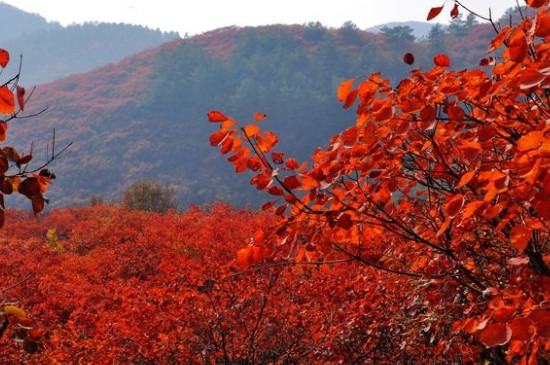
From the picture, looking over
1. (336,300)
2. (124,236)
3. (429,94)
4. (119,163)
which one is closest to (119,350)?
(336,300)

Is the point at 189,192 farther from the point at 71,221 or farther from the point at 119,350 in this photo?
the point at 119,350

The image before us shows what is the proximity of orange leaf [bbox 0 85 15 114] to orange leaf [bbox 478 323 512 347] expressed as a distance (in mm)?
1545

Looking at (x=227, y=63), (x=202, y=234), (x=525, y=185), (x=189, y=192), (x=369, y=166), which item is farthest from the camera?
(x=227, y=63)

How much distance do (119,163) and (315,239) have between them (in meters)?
49.2

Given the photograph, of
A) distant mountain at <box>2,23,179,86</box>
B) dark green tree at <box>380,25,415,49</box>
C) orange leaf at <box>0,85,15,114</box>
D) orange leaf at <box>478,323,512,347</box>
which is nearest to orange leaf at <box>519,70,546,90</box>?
orange leaf at <box>478,323,512,347</box>

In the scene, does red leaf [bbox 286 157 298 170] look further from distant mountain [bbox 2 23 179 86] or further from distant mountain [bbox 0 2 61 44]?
distant mountain [bbox 0 2 61 44]

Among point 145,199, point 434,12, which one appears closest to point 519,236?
point 434,12

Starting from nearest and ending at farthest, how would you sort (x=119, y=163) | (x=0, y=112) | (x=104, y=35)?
(x=0, y=112)
(x=119, y=163)
(x=104, y=35)

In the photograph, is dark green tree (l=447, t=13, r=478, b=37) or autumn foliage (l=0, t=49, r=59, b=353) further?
dark green tree (l=447, t=13, r=478, b=37)

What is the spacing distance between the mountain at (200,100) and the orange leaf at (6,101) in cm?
→ 4425

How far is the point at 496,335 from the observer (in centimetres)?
169

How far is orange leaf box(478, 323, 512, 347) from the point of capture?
1.66 meters

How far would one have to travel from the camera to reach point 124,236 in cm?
1844

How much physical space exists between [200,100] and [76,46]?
87380mm
